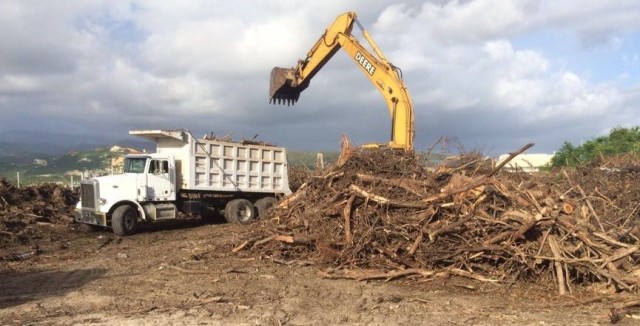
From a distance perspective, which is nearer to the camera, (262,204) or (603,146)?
(262,204)

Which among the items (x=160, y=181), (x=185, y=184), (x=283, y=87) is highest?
(x=283, y=87)

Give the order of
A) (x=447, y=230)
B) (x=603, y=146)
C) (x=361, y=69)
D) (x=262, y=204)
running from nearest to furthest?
(x=447, y=230), (x=361, y=69), (x=262, y=204), (x=603, y=146)

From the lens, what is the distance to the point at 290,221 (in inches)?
451

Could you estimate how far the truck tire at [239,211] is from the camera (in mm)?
18562

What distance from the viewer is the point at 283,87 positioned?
18.0 meters

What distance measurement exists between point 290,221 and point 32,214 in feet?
37.4

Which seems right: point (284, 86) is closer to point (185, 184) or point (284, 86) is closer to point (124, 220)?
point (185, 184)

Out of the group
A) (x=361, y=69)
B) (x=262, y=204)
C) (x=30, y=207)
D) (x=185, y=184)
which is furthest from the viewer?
(x=262, y=204)

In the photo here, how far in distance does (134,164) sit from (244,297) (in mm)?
10116

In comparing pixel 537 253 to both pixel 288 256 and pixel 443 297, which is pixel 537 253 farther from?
pixel 288 256

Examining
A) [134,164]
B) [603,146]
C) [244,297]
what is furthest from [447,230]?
[603,146]

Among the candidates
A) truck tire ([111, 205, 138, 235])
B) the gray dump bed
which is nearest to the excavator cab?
the gray dump bed

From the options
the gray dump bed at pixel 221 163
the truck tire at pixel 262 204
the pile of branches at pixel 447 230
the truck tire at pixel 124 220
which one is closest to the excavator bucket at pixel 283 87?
the gray dump bed at pixel 221 163

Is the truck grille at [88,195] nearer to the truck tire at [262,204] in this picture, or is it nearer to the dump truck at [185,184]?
the dump truck at [185,184]
